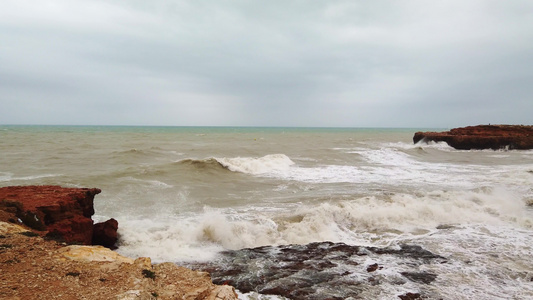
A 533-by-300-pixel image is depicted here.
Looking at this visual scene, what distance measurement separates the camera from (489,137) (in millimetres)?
34031

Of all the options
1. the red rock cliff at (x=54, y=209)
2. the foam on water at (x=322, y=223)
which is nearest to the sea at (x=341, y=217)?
the foam on water at (x=322, y=223)

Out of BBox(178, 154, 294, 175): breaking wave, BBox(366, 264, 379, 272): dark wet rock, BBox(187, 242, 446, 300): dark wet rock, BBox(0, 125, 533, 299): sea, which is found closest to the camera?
BBox(187, 242, 446, 300): dark wet rock

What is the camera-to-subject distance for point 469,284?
5039 mm

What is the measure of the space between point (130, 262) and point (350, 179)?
12659mm

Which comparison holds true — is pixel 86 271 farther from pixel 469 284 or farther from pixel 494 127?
pixel 494 127

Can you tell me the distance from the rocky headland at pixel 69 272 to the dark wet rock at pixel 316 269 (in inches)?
46.3

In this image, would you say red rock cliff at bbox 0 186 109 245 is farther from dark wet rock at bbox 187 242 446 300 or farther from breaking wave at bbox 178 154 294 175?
breaking wave at bbox 178 154 294 175

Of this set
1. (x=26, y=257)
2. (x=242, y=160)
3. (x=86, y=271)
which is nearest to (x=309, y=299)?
(x=86, y=271)

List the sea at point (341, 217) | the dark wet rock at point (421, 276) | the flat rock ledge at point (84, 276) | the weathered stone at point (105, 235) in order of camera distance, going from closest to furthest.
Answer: the flat rock ledge at point (84, 276) < the dark wet rock at point (421, 276) < the sea at point (341, 217) < the weathered stone at point (105, 235)

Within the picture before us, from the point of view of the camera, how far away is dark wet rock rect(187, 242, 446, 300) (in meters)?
4.82

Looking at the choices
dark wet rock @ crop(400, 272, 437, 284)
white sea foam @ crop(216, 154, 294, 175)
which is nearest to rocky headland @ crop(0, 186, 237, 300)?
dark wet rock @ crop(400, 272, 437, 284)

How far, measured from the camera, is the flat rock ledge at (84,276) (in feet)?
11.0

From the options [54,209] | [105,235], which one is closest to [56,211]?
[54,209]

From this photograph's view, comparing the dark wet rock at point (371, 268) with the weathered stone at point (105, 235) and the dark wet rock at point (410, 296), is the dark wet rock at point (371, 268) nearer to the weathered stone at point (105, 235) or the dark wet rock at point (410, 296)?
the dark wet rock at point (410, 296)
